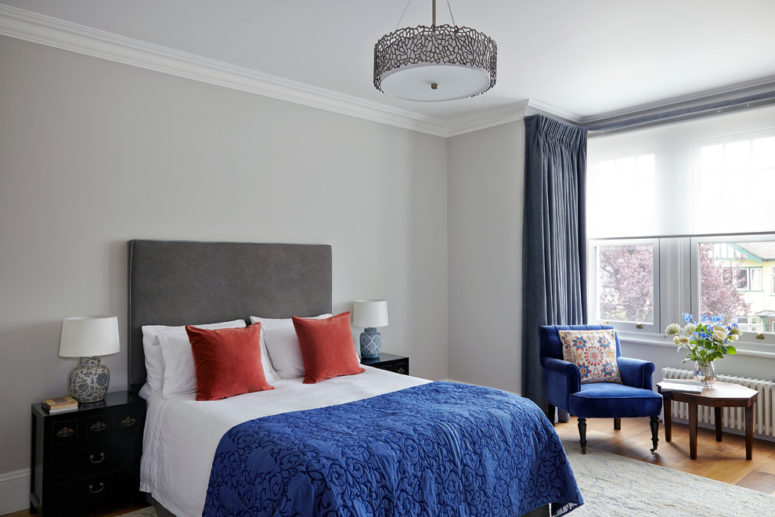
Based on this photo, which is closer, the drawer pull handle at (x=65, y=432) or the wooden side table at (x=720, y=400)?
the drawer pull handle at (x=65, y=432)

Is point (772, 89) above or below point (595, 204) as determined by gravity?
above

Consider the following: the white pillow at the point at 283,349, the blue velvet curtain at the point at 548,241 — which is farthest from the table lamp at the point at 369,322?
the blue velvet curtain at the point at 548,241

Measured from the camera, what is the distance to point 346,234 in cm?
481

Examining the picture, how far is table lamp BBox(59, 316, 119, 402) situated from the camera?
119 inches

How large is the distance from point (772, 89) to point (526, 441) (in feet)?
11.6

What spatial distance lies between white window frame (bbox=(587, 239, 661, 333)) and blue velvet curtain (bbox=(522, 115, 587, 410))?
29cm

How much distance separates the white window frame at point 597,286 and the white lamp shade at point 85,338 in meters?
4.42

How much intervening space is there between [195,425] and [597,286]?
4200 millimetres

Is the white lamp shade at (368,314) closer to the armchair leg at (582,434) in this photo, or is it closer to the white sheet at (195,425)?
the white sheet at (195,425)

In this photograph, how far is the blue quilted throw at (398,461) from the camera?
2.11m

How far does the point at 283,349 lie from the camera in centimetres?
379

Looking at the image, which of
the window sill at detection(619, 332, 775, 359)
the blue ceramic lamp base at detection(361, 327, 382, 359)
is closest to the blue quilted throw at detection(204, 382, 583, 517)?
the blue ceramic lamp base at detection(361, 327, 382, 359)

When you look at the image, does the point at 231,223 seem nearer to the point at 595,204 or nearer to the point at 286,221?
the point at 286,221

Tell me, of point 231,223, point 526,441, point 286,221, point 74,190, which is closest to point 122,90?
point 74,190
